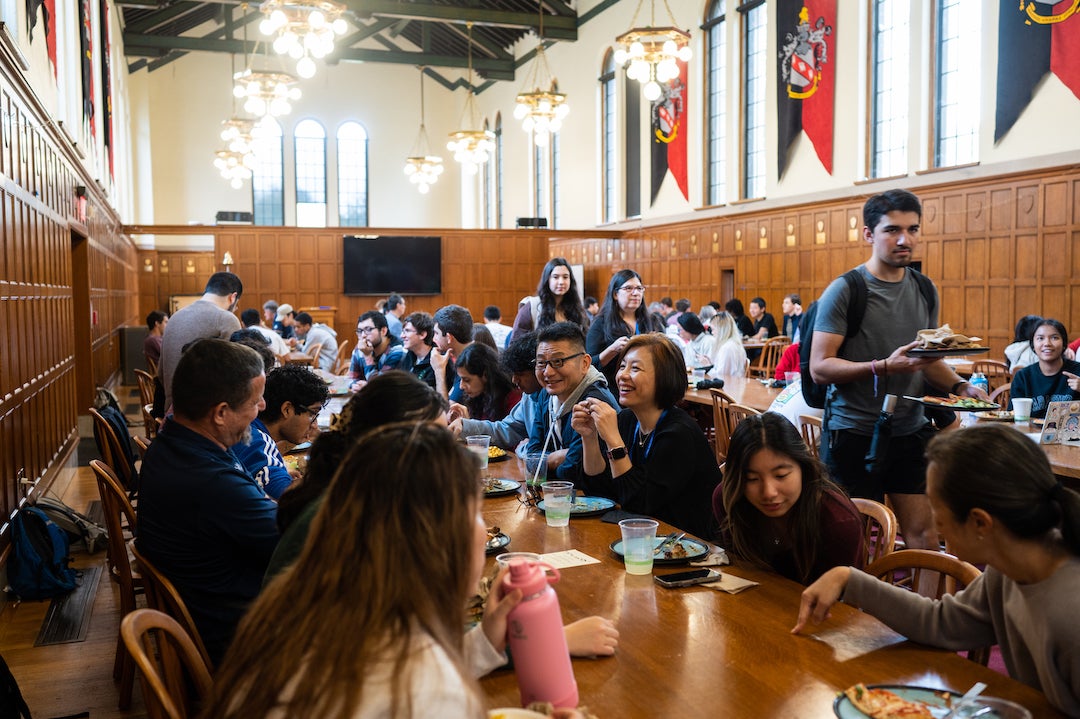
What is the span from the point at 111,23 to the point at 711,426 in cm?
1293

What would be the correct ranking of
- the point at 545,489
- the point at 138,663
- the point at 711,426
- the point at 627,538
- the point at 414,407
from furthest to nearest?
the point at 711,426
the point at 545,489
the point at 627,538
the point at 414,407
the point at 138,663

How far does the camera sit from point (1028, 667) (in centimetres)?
163

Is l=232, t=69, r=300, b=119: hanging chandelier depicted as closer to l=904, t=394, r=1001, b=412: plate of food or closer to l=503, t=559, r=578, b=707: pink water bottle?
l=904, t=394, r=1001, b=412: plate of food

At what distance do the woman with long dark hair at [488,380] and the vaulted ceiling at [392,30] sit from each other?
42.4 feet

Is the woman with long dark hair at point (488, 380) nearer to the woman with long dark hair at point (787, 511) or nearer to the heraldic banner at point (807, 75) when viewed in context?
the woman with long dark hair at point (787, 511)

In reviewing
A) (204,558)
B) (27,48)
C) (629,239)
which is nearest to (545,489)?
(204,558)

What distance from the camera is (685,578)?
2141 mm

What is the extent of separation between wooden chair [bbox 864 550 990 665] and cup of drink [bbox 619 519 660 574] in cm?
51

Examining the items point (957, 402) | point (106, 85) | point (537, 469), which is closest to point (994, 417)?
point (957, 402)

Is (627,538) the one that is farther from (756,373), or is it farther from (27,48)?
(756,373)

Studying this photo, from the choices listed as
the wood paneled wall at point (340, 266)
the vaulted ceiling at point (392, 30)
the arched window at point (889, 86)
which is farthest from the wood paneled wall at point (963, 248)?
the vaulted ceiling at point (392, 30)

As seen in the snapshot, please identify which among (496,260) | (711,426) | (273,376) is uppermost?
(496,260)

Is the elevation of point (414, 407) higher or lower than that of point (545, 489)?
higher

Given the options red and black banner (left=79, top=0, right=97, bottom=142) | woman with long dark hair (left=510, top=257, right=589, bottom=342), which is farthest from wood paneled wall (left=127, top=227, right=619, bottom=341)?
woman with long dark hair (left=510, top=257, right=589, bottom=342)
